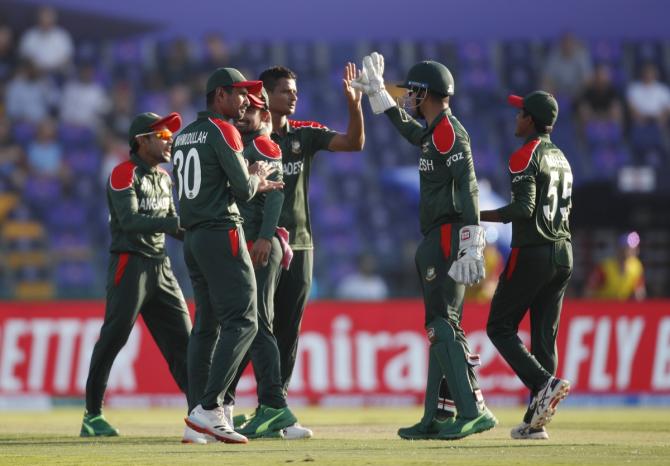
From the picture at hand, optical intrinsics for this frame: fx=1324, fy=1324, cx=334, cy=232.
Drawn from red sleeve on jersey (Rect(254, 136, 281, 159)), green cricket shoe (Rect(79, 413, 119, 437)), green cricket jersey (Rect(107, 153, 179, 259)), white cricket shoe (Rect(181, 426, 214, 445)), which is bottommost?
green cricket shoe (Rect(79, 413, 119, 437))

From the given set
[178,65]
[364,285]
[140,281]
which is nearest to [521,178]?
[140,281]

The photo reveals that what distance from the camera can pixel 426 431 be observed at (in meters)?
9.01

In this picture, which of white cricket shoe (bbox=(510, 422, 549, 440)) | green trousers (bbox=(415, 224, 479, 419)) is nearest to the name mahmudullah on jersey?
green trousers (bbox=(415, 224, 479, 419))

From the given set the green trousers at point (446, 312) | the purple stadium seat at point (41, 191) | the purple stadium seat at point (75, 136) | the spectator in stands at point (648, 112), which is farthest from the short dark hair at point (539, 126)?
the spectator in stands at point (648, 112)

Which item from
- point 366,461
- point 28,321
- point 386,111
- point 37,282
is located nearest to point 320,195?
point 37,282

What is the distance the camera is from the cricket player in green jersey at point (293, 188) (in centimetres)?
968

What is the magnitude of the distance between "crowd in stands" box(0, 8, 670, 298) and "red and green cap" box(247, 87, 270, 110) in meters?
10.2

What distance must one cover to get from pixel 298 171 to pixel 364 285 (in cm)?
989

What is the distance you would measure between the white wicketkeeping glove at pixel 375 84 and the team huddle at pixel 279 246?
0.4 inches

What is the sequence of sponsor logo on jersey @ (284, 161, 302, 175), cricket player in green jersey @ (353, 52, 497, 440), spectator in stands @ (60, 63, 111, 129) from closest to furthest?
cricket player in green jersey @ (353, 52, 497, 440) → sponsor logo on jersey @ (284, 161, 302, 175) → spectator in stands @ (60, 63, 111, 129)

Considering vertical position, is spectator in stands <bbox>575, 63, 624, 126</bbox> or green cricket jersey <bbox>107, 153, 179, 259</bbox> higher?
spectator in stands <bbox>575, 63, 624, 126</bbox>

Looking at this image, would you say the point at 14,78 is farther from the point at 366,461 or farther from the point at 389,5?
the point at 366,461

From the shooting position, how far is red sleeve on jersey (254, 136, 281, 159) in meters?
9.08

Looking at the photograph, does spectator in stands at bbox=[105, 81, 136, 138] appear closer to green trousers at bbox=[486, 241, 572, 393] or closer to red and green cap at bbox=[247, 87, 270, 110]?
red and green cap at bbox=[247, 87, 270, 110]
